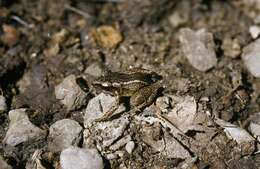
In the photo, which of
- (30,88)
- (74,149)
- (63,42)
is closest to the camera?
(74,149)

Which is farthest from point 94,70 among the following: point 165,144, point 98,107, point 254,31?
point 254,31

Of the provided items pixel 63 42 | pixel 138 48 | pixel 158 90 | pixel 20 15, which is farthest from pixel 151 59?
pixel 20 15

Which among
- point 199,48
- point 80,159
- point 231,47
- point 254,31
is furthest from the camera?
point 254,31

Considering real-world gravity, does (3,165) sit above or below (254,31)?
below

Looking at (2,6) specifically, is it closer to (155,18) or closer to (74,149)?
(155,18)

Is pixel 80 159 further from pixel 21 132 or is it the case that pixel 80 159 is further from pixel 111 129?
pixel 21 132

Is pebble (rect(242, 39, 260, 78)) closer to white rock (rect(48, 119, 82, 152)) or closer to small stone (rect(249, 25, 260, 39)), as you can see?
small stone (rect(249, 25, 260, 39))

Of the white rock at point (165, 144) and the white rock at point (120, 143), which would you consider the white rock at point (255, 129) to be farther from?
the white rock at point (120, 143)

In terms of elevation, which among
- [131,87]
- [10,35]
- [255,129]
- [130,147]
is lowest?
[255,129]
